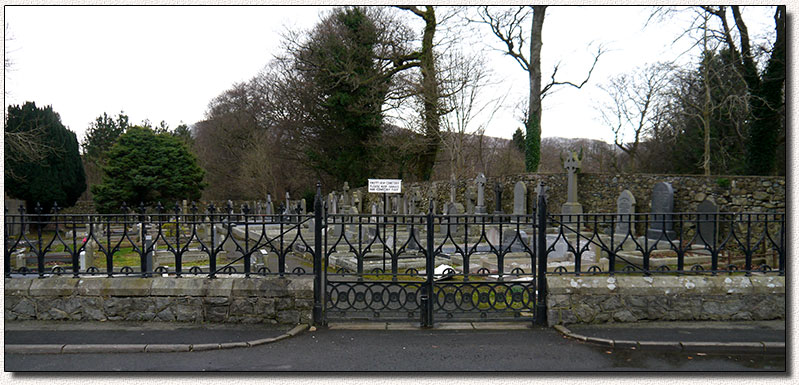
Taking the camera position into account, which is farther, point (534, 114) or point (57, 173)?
point (57, 173)

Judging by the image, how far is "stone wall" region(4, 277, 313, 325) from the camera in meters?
5.64

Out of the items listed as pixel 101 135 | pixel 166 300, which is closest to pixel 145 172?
pixel 101 135

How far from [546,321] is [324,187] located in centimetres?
2801

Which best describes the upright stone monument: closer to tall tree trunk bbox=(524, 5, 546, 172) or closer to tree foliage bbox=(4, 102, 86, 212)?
tall tree trunk bbox=(524, 5, 546, 172)

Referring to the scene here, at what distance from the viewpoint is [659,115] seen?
2378 cm

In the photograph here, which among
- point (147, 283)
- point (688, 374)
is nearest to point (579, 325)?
point (688, 374)

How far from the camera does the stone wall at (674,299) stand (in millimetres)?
5621

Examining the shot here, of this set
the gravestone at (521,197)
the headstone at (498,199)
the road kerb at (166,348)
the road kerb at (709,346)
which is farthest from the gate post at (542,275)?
the headstone at (498,199)

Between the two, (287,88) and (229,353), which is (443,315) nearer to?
(229,353)

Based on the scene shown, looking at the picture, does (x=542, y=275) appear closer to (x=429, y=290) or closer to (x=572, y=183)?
(x=429, y=290)

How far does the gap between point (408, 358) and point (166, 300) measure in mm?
Result: 2924

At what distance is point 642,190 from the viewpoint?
57.0 ft

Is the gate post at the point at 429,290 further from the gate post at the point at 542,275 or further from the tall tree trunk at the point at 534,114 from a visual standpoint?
the tall tree trunk at the point at 534,114

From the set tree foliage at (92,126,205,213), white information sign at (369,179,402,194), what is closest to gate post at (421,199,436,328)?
white information sign at (369,179,402,194)
